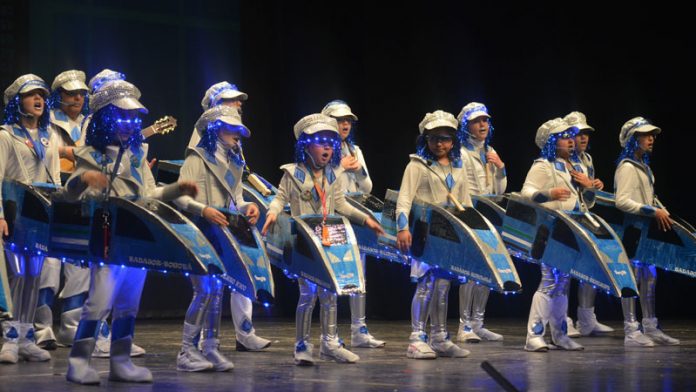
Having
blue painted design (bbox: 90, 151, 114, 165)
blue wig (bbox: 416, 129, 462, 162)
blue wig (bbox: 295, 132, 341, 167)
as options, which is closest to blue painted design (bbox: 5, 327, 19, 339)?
blue painted design (bbox: 90, 151, 114, 165)

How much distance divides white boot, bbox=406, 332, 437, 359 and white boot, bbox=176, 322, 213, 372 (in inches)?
56.4

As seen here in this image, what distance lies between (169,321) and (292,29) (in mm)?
2791

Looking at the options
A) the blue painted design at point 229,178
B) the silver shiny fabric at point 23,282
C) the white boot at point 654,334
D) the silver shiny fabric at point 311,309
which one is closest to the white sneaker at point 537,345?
the white boot at point 654,334

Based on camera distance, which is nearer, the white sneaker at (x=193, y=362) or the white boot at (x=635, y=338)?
the white sneaker at (x=193, y=362)

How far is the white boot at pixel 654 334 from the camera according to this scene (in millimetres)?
8352

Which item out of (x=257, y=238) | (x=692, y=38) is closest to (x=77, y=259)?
(x=257, y=238)

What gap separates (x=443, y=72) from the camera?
35.8ft

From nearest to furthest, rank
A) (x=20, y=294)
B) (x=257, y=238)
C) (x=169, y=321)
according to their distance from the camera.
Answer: (x=257, y=238) < (x=20, y=294) < (x=169, y=321)

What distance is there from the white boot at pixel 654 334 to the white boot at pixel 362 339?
6.10 feet

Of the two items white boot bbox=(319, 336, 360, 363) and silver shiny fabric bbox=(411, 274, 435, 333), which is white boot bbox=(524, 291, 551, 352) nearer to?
silver shiny fabric bbox=(411, 274, 435, 333)

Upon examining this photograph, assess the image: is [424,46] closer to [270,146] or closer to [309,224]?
[270,146]

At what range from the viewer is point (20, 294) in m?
7.01

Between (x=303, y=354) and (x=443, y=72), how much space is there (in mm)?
4781

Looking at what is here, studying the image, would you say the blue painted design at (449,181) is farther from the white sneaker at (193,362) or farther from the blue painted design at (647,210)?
the white sneaker at (193,362)
